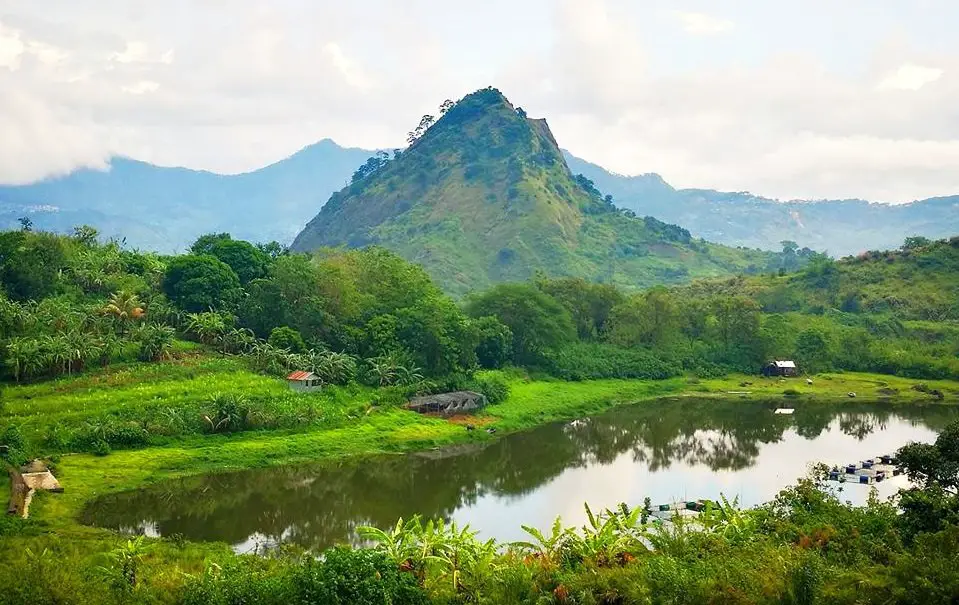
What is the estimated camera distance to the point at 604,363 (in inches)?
2466

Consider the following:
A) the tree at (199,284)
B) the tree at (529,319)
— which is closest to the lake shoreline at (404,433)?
the tree at (529,319)

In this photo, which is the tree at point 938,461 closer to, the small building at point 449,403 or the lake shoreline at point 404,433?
the lake shoreline at point 404,433

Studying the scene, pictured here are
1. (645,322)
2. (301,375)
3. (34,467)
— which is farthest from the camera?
(645,322)

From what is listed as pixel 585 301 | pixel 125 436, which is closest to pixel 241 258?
pixel 125 436

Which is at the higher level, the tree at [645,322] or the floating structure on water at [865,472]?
the tree at [645,322]

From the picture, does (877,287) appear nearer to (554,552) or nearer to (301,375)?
(301,375)

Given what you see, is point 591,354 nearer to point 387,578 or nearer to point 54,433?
point 54,433

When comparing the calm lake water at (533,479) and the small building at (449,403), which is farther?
the small building at (449,403)

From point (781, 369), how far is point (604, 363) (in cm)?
1491

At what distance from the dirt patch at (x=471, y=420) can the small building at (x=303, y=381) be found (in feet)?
25.7

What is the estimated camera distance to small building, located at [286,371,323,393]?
44.1 m

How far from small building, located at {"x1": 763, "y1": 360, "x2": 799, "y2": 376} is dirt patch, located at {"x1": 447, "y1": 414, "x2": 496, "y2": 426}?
29133 mm

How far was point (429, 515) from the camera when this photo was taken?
31.0m

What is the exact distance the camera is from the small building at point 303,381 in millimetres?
44062
